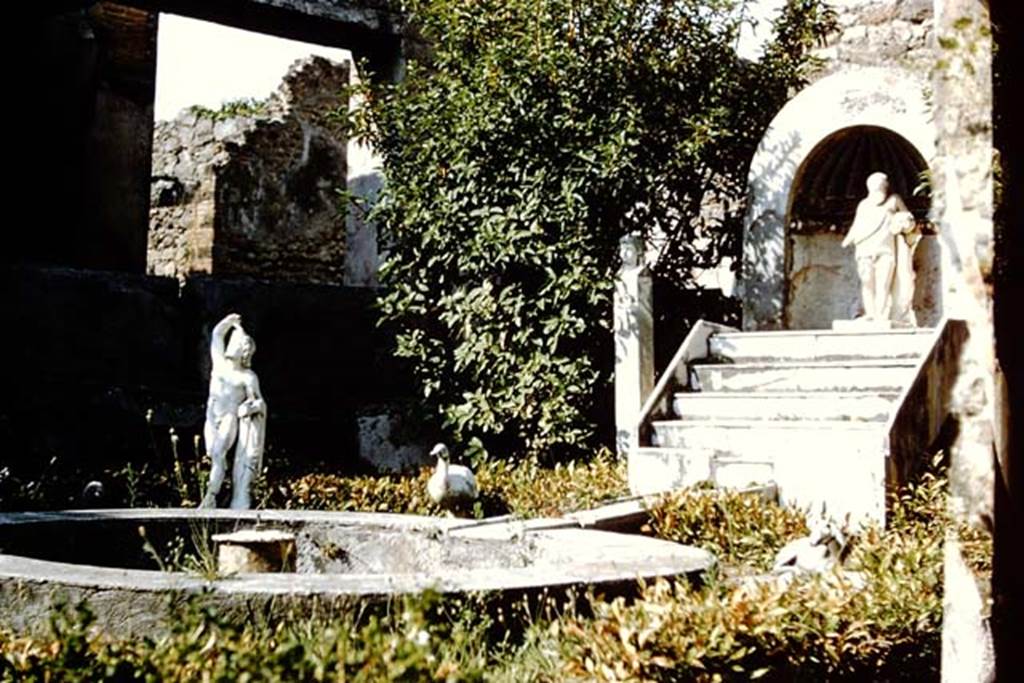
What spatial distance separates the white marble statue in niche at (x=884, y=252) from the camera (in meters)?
10.7

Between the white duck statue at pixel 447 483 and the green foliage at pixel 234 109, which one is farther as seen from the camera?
the green foliage at pixel 234 109

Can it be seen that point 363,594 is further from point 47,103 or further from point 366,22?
point 47,103

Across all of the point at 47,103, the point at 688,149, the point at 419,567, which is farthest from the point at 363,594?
the point at 47,103

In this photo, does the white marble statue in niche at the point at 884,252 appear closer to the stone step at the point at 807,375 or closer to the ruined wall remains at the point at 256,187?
the stone step at the point at 807,375

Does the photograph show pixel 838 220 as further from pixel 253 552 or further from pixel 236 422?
pixel 253 552

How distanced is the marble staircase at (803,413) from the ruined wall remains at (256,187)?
27.7 feet

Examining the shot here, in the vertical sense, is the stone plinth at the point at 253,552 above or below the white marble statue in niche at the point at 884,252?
below

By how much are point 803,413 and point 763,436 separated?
0.50 metres

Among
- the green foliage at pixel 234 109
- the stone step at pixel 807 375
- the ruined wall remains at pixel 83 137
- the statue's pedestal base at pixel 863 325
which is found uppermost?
the green foliage at pixel 234 109

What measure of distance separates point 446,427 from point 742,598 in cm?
718

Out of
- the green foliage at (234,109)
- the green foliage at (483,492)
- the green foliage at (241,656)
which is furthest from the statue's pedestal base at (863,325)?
the green foliage at (234,109)

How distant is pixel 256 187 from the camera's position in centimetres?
1703

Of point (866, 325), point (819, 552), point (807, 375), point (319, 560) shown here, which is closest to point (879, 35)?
point (866, 325)

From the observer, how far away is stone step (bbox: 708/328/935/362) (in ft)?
30.1
